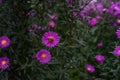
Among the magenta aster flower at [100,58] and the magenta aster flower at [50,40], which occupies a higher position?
the magenta aster flower at [50,40]

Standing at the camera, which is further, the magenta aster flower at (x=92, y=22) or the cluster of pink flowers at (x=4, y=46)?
the magenta aster flower at (x=92, y=22)

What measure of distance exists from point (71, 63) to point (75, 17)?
0.44 metres

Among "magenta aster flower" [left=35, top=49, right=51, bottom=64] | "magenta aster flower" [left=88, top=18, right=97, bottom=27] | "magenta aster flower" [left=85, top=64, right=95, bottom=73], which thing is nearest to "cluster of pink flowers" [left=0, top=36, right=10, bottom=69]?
"magenta aster flower" [left=35, top=49, right=51, bottom=64]

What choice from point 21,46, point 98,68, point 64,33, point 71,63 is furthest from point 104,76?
point 21,46

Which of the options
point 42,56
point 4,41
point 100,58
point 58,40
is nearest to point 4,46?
point 4,41

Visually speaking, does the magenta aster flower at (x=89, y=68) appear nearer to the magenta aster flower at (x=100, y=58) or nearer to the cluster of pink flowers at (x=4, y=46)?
the magenta aster flower at (x=100, y=58)

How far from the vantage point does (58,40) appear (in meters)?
2.27

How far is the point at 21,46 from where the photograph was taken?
230cm

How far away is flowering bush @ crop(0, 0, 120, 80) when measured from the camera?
2279mm

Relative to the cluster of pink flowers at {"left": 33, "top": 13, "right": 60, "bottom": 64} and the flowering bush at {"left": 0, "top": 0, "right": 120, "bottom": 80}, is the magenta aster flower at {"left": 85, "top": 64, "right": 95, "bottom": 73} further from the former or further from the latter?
the cluster of pink flowers at {"left": 33, "top": 13, "right": 60, "bottom": 64}

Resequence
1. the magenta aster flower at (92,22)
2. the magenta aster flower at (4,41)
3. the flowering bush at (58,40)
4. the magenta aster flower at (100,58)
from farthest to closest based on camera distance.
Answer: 1. the magenta aster flower at (92,22)
2. the magenta aster flower at (100,58)
3. the flowering bush at (58,40)
4. the magenta aster flower at (4,41)

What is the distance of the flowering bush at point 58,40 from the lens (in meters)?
2.28

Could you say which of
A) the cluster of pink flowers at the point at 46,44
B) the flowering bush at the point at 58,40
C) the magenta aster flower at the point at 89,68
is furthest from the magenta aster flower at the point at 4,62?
the magenta aster flower at the point at 89,68

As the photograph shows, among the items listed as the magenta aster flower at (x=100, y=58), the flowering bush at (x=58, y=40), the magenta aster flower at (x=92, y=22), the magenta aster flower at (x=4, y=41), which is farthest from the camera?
the magenta aster flower at (x=92, y=22)
